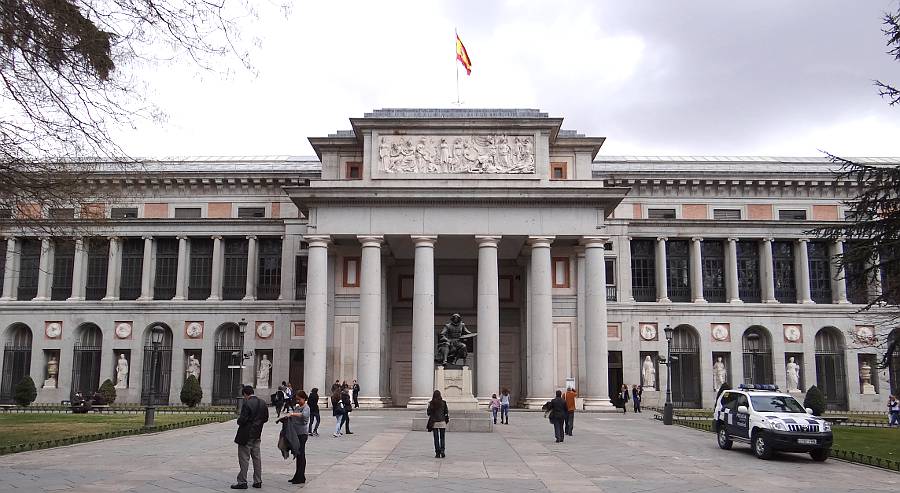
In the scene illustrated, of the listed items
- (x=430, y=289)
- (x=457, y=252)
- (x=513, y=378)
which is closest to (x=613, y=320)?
(x=513, y=378)

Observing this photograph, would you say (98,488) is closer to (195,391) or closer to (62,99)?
(62,99)

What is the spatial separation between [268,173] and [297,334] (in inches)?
495

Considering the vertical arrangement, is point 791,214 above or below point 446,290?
above

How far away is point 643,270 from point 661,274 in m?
1.44

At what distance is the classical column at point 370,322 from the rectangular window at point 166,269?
775 inches

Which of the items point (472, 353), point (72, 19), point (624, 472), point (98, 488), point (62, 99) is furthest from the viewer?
point (472, 353)

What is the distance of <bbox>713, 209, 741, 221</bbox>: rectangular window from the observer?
61.8 m

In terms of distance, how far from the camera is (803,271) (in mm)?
59906

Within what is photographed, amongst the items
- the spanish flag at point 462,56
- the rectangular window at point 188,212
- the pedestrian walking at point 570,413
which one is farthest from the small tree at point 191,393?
the pedestrian walking at point 570,413

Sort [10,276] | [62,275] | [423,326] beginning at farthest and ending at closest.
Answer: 1. [62,275]
2. [10,276]
3. [423,326]

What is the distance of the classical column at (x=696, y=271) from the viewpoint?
2356 inches

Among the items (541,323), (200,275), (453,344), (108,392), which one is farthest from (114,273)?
(453,344)

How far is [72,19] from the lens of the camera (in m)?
12.6

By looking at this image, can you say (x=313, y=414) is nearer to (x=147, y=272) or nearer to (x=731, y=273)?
(x=147, y=272)
